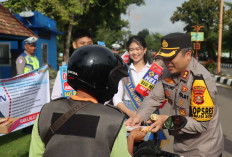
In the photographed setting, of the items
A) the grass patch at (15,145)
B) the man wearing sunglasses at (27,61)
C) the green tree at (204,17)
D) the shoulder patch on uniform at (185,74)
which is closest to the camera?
the shoulder patch on uniform at (185,74)

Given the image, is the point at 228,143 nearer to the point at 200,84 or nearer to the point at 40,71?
the point at 200,84

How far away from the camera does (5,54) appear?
43.7 ft

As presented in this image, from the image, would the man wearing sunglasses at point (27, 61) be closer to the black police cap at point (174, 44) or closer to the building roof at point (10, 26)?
the building roof at point (10, 26)

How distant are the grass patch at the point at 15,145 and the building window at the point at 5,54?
8970mm

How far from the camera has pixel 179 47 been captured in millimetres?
1981

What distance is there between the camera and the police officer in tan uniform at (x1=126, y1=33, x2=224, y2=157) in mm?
1790

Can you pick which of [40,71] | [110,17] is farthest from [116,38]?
[40,71]

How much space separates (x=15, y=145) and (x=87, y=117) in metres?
3.74

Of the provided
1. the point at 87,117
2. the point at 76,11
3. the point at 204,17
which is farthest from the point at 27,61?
the point at 204,17

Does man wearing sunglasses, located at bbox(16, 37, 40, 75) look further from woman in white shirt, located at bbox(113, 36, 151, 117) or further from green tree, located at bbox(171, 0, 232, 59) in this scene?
green tree, located at bbox(171, 0, 232, 59)

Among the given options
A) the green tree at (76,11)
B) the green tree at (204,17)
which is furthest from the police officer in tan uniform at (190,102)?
the green tree at (204,17)

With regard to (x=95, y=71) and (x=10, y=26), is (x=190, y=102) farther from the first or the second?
(x=10, y=26)

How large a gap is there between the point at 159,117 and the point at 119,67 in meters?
0.76

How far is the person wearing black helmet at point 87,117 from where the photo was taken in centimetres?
122
